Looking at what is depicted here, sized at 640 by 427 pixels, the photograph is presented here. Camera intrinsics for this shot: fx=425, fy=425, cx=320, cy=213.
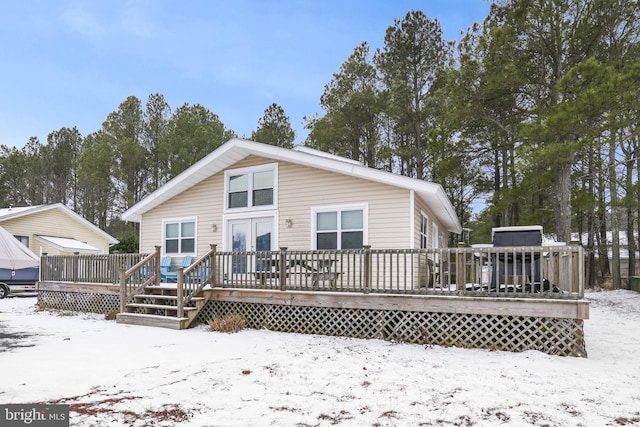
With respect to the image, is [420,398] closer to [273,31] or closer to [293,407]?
[293,407]

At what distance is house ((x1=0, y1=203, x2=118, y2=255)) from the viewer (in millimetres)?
19594

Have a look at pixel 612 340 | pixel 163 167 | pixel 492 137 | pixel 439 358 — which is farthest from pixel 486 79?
pixel 163 167

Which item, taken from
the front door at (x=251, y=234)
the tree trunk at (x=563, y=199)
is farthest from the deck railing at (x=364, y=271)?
the tree trunk at (x=563, y=199)

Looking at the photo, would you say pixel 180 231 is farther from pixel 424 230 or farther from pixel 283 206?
pixel 424 230

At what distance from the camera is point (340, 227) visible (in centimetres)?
1026

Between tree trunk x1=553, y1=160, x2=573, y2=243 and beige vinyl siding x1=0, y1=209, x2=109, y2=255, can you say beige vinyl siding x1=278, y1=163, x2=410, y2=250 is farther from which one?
beige vinyl siding x1=0, y1=209, x2=109, y2=255

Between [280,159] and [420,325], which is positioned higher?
[280,159]

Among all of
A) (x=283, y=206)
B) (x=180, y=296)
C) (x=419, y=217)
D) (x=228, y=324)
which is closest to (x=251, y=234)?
(x=283, y=206)

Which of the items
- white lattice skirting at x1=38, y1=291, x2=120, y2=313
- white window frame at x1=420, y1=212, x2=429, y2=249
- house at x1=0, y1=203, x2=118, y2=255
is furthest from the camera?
house at x1=0, y1=203, x2=118, y2=255

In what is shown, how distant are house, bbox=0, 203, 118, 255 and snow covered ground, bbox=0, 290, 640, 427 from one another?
47.7 feet

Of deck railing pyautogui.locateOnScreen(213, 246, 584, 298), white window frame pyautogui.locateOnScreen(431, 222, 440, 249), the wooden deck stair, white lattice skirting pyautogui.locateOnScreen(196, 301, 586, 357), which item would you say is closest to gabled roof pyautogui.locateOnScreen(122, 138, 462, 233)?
white window frame pyautogui.locateOnScreen(431, 222, 440, 249)

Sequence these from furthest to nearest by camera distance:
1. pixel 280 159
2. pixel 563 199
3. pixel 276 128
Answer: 1. pixel 276 128
2. pixel 563 199
3. pixel 280 159

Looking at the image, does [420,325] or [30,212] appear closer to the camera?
[420,325]

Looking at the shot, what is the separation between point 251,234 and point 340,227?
8.49 ft
